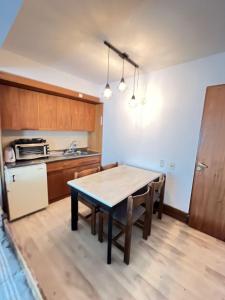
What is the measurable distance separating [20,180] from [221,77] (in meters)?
3.14

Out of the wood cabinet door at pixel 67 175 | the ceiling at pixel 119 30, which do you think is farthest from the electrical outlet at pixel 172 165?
the wood cabinet door at pixel 67 175

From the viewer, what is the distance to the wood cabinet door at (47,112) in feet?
8.30

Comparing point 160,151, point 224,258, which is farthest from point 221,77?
point 224,258

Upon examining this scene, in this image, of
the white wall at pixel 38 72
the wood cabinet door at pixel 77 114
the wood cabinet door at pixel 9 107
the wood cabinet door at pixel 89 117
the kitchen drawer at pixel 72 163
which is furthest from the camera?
the wood cabinet door at pixel 89 117

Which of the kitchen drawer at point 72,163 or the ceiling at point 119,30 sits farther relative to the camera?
the kitchen drawer at point 72,163

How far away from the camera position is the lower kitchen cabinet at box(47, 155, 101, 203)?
2.59 meters

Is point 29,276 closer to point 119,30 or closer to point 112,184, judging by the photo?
point 112,184

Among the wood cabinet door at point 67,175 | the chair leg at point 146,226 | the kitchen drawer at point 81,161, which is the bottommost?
the chair leg at point 146,226

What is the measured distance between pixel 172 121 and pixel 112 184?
1.42 m

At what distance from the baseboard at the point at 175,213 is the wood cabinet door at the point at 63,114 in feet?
8.02

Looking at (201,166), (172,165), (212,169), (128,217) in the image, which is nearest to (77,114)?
(172,165)

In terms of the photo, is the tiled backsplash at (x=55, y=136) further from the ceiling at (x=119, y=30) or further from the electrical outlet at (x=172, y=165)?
the electrical outlet at (x=172, y=165)

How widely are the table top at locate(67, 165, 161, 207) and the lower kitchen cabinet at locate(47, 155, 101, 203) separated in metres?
0.87

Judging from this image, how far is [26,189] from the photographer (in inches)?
86.6
